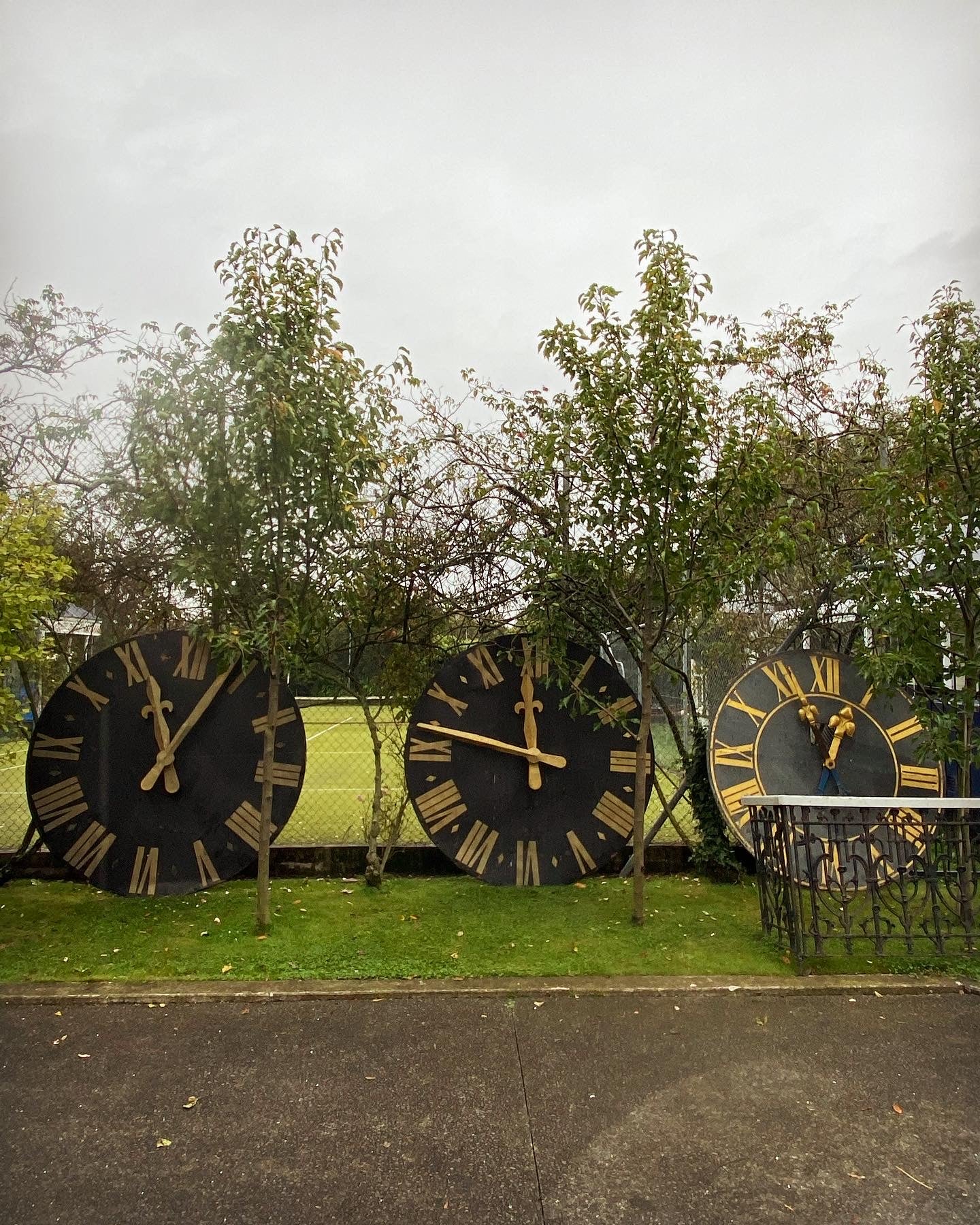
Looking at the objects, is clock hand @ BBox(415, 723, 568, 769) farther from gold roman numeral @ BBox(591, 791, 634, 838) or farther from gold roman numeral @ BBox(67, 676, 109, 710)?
gold roman numeral @ BBox(67, 676, 109, 710)

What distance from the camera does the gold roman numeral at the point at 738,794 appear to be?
609cm

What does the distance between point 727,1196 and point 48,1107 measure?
2520 millimetres

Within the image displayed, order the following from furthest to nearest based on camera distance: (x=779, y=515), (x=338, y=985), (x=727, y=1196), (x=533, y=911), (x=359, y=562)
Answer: (x=359, y=562)
(x=533, y=911)
(x=779, y=515)
(x=338, y=985)
(x=727, y=1196)

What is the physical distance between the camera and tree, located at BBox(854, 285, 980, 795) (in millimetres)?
5074

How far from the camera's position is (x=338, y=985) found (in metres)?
4.31

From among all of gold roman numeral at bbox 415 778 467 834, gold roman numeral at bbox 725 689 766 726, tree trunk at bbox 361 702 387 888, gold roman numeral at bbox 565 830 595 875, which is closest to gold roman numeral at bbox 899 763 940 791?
gold roman numeral at bbox 725 689 766 726

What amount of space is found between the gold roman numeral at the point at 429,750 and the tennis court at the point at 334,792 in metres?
0.55

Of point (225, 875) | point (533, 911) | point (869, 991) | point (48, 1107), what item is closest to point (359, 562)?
point (225, 875)

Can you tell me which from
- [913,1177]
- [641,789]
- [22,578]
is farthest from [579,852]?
[22,578]

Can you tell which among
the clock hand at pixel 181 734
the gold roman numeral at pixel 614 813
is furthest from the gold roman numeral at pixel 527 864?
the clock hand at pixel 181 734

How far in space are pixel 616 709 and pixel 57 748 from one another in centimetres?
403

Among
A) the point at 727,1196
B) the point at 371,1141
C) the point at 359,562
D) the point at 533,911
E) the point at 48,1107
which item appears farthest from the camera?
the point at 359,562

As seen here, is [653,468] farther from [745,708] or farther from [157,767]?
[157,767]

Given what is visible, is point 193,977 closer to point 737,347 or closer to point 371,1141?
point 371,1141
